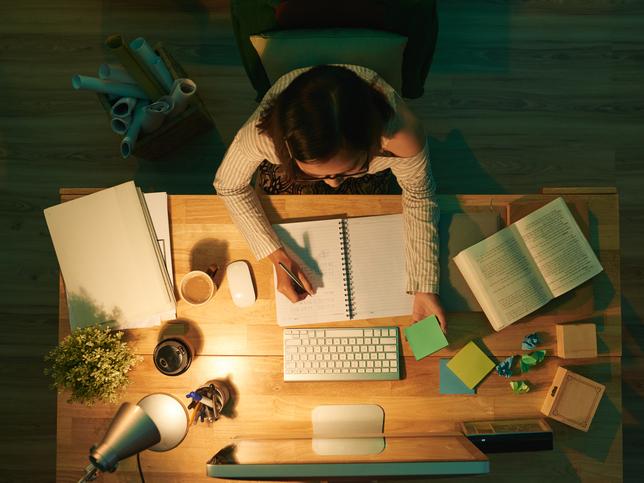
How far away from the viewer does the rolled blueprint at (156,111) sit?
1.55 m

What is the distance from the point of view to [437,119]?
194 centimetres

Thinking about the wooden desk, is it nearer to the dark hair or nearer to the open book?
the open book

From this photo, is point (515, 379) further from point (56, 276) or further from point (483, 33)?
point (56, 276)

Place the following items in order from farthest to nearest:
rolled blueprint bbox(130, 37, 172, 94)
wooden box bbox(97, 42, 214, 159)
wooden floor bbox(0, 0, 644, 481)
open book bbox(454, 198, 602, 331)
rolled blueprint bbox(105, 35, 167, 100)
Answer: wooden floor bbox(0, 0, 644, 481) < wooden box bbox(97, 42, 214, 159) < rolled blueprint bbox(130, 37, 172, 94) < rolled blueprint bbox(105, 35, 167, 100) < open book bbox(454, 198, 602, 331)

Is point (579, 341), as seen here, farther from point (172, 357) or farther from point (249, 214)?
point (172, 357)

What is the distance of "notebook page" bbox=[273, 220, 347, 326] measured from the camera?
1.23 meters

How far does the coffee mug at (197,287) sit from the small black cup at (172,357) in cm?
11

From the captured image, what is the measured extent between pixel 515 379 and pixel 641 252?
111cm

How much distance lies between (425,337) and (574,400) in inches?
15.4

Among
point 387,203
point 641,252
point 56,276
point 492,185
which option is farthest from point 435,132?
point 56,276

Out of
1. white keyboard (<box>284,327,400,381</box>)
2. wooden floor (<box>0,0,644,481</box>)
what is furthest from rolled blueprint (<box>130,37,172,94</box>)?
white keyboard (<box>284,327,400,381</box>)

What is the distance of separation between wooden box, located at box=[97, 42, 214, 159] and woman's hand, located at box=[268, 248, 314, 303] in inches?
30.2

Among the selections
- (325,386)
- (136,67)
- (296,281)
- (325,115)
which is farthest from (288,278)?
(136,67)

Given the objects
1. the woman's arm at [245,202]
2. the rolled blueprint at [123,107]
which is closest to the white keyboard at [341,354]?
the woman's arm at [245,202]
